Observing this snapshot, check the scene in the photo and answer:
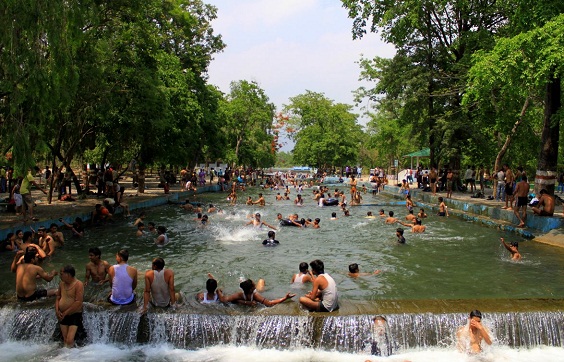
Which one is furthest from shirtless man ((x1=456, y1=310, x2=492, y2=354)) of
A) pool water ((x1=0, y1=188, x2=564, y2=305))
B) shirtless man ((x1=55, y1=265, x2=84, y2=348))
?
shirtless man ((x1=55, y1=265, x2=84, y2=348))

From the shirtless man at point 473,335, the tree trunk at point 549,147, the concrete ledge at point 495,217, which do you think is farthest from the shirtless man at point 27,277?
the tree trunk at point 549,147

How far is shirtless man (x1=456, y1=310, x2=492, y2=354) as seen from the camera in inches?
303

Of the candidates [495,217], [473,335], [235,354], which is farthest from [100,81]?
[495,217]

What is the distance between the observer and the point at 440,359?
7742 millimetres

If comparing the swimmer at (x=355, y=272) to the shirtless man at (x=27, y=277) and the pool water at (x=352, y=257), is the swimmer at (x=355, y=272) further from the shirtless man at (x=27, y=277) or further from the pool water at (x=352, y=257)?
the shirtless man at (x=27, y=277)

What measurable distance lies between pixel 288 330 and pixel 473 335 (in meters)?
3.15

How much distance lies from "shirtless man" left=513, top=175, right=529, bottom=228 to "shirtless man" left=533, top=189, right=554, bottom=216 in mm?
412

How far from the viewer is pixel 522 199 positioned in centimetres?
1633

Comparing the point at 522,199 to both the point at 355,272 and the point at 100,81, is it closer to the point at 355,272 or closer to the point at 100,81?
the point at 355,272

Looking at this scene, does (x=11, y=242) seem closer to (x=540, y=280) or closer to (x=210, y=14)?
(x=540, y=280)

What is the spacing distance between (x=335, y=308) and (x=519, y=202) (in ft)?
36.3

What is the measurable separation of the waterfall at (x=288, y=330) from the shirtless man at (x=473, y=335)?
22 centimetres

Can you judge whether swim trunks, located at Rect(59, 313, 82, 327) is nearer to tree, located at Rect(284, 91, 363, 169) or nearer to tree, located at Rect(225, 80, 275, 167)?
tree, located at Rect(225, 80, 275, 167)

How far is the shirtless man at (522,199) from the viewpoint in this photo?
1586 centimetres
